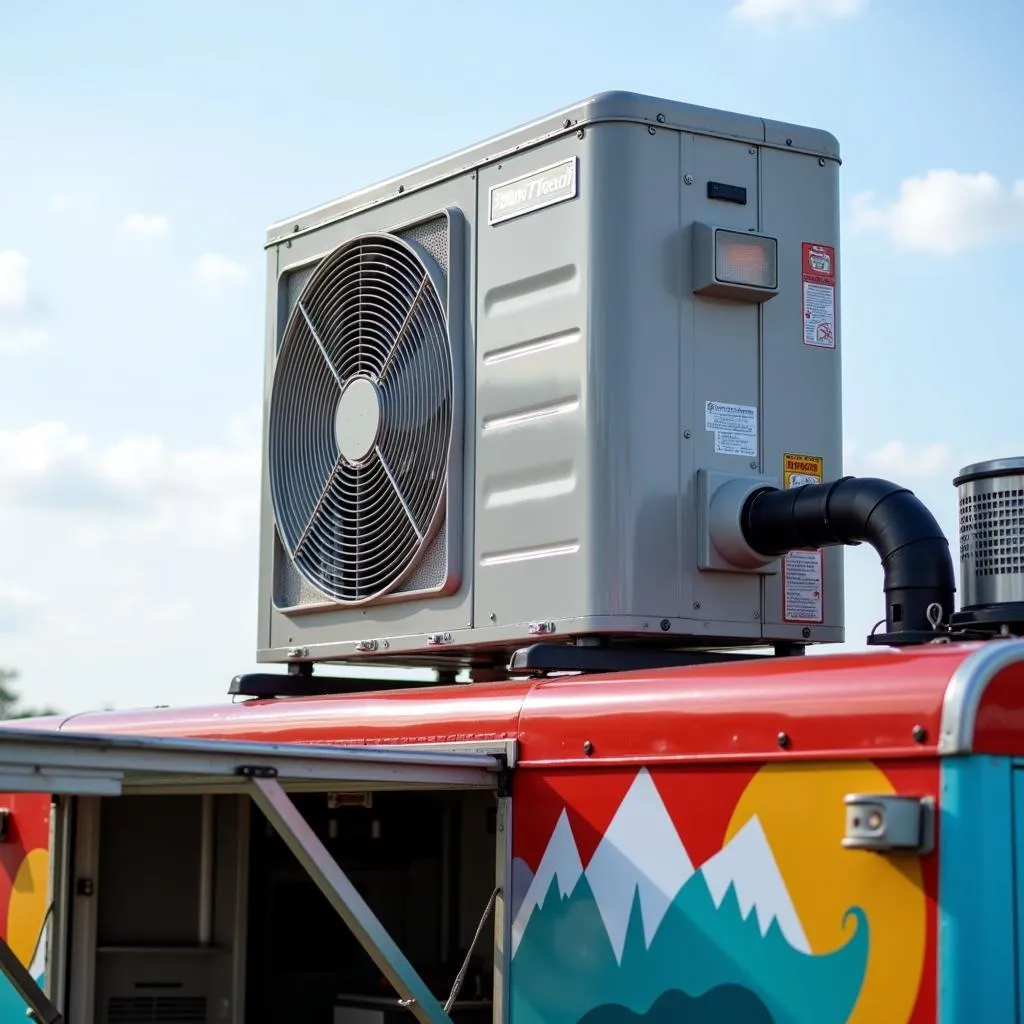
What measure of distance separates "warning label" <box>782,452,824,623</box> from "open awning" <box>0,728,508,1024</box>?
4.02 feet

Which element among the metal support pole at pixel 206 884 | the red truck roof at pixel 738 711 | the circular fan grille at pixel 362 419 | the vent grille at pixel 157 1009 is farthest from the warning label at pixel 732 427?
the vent grille at pixel 157 1009

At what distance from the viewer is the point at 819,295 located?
4.97 metres

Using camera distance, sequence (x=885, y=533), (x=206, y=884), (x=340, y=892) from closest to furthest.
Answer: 1. (x=340, y=892)
2. (x=885, y=533)
3. (x=206, y=884)

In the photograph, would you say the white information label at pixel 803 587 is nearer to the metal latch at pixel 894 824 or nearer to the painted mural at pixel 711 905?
the painted mural at pixel 711 905

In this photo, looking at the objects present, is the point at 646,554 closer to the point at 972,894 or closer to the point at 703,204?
the point at 703,204

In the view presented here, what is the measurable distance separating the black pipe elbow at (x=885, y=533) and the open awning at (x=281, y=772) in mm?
1035

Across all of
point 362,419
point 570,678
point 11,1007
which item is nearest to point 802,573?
point 570,678

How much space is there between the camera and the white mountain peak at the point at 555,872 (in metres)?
3.68

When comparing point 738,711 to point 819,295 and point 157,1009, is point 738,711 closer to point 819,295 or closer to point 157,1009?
point 819,295

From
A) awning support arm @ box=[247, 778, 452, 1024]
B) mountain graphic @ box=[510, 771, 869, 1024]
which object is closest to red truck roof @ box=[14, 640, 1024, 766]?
mountain graphic @ box=[510, 771, 869, 1024]

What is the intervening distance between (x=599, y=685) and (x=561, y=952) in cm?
55

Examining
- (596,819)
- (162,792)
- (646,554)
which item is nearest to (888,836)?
(596,819)

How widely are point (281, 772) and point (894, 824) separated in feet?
4.12

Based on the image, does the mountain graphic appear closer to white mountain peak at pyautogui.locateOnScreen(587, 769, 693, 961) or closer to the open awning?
white mountain peak at pyautogui.locateOnScreen(587, 769, 693, 961)
